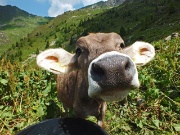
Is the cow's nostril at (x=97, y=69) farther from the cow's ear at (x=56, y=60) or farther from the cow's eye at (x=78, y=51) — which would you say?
the cow's ear at (x=56, y=60)

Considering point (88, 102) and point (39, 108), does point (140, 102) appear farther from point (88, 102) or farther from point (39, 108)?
point (39, 108)

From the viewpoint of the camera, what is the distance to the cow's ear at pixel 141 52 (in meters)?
6.37

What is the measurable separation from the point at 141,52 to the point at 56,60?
210 cm

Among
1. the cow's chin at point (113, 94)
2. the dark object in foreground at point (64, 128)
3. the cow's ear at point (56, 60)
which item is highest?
the cow's ear at point (56, 60)

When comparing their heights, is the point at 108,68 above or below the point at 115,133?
above

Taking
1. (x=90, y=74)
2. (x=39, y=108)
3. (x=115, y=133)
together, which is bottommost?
(x=115, y=133)

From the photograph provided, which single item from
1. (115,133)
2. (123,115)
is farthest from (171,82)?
(115,133)

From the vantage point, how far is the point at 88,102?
263 inches

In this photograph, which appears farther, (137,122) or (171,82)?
(171,82)

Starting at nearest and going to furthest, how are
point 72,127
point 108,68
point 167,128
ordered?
point 108,68, point 72,127, point 167,128

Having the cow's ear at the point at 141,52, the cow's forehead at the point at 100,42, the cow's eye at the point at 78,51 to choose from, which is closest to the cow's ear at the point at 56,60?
the cow's eye at the point at 78,51

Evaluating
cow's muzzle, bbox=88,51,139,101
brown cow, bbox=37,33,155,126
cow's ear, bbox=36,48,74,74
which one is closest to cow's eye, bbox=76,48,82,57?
brown cow, bbox=37,33,155,126

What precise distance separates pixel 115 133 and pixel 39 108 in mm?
2352

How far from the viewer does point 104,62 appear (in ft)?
13.9
